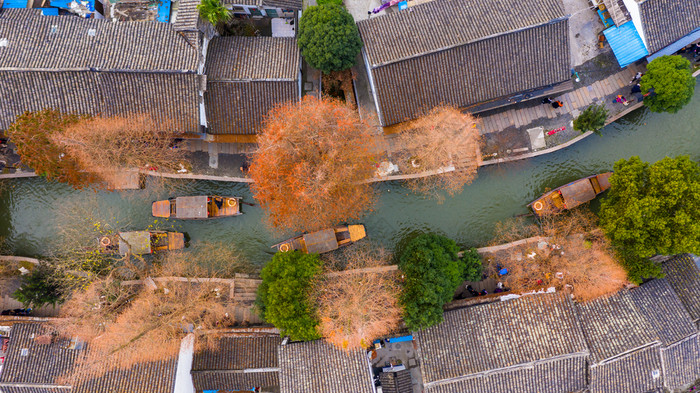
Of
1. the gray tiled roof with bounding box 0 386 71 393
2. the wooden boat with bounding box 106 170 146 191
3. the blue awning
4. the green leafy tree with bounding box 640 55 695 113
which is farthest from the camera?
the wooden boat with bounding box 106 170 146 191

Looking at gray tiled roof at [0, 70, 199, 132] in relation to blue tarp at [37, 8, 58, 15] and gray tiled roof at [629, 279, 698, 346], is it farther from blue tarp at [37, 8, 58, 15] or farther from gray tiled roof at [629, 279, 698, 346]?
gray tiled roof at [629, 279, 698, 346]

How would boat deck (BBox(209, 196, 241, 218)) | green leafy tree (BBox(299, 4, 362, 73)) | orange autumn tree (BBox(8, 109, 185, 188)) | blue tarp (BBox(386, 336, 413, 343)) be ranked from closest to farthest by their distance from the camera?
orange autumn tree (BBox(8, 109, 185, 188)) → green leafy tree (BBox(299, 4, 362, 73)) → blue tarp (BBox(386, 336, 413, 343)) → boat deck (BBox(209, 196, 241, 218))

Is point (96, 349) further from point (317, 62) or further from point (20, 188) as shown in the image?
point (317, 62)

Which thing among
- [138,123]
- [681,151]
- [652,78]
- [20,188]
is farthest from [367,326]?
[20,188]

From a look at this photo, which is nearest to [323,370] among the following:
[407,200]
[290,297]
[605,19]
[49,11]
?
[290,297]

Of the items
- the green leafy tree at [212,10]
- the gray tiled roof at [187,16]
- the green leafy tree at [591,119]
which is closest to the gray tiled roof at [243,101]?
the gray tiled roof at [187,16]

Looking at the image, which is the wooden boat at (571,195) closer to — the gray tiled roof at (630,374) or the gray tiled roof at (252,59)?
the gray tiled roof at (630,374)

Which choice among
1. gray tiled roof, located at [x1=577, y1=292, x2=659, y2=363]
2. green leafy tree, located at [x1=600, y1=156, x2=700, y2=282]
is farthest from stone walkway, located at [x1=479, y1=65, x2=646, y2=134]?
gray tiled roof, located at [x1=577, y1=292, x2=659, y2=363]
